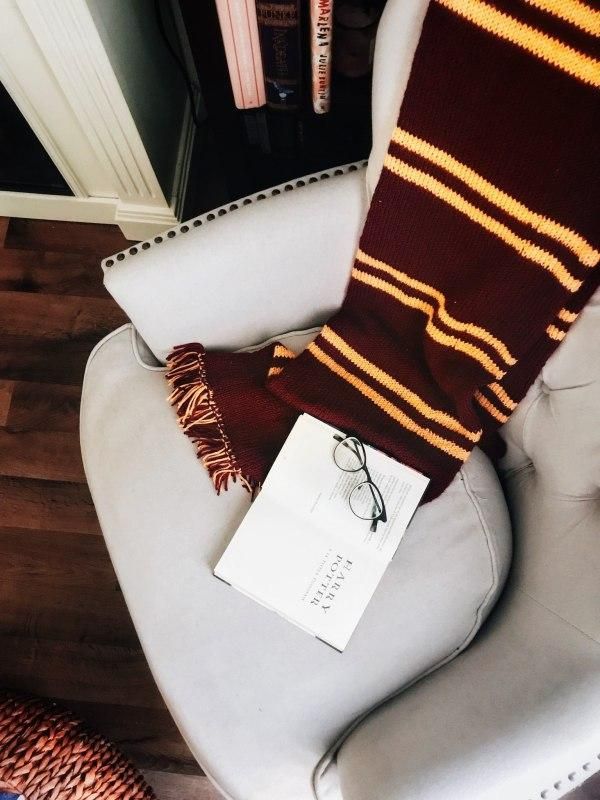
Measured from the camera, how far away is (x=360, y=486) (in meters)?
0.80

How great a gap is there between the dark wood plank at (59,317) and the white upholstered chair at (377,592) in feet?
1.55

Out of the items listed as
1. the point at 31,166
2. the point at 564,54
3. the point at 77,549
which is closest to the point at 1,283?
the point at 31,166

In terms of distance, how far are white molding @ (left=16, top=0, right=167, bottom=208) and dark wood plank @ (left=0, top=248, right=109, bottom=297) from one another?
0.21 meters

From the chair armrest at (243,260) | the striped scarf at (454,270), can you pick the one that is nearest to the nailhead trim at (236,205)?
the chair armrest at (243,260)

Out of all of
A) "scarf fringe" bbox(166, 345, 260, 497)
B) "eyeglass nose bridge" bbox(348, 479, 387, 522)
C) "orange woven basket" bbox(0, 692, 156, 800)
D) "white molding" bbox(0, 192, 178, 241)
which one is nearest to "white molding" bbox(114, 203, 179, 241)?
"white molding" bbox(0, 192, 178, 241)

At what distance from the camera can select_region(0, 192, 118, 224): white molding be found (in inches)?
51.7

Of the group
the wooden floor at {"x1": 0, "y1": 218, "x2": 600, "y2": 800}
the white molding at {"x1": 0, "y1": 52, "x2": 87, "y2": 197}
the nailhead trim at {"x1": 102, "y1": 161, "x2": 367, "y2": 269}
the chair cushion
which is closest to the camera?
the chair cushion

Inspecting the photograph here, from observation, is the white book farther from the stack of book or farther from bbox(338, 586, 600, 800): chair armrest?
the stack of book

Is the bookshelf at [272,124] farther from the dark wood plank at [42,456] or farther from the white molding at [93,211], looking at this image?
the dark wood plank at [42,456]

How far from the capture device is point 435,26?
23.9 inches

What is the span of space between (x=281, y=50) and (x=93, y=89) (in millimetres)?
312

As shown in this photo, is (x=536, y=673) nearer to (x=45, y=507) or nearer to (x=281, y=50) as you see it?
(x=281, y=50)

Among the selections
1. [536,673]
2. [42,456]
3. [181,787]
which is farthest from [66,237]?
[536,673]

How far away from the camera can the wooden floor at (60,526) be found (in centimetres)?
111
